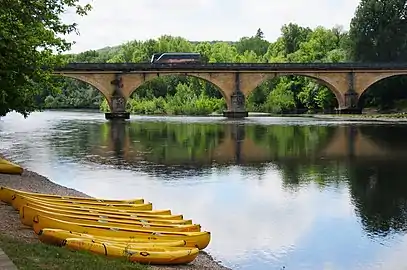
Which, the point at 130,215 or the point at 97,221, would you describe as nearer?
the point at 97,221

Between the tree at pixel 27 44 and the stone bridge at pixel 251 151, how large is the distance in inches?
Result: 344

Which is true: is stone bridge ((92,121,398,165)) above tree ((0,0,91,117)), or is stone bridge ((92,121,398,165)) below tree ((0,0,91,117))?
below

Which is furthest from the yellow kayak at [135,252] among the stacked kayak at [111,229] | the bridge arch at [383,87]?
the bridge arch at [383,87]

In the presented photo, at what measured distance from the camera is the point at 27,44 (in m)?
15.6

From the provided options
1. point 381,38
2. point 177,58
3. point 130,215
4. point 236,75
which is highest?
point 381,38

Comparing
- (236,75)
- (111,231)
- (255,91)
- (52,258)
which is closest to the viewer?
(52,258)

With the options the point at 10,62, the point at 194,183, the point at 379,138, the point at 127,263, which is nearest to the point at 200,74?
the point at 379,138

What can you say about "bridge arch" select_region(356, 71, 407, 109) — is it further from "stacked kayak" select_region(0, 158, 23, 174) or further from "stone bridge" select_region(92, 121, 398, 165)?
"stacked kayak" select_region(0, 158, 23, 174)

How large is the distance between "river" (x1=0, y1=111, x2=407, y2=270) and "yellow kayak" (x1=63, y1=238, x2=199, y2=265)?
6.82 feet

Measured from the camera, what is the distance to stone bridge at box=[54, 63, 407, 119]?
230 ft

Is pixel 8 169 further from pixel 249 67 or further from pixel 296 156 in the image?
pixel 249 67

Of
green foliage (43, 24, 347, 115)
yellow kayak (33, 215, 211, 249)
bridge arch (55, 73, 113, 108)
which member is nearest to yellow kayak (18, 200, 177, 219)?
yellow kayak (33, 215, 211, 249)

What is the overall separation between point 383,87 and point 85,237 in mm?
68950

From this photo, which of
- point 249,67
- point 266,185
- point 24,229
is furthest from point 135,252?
point 249,67
